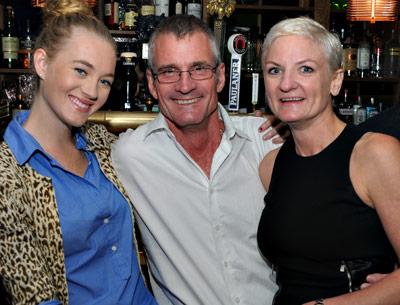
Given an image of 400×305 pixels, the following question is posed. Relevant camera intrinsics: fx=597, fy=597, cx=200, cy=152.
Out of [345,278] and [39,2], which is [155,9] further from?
[345,278]

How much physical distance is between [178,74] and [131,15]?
1.98 meters

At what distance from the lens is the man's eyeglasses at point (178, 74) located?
1.89 metres

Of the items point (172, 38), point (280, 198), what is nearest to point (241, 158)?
point (280, 198)

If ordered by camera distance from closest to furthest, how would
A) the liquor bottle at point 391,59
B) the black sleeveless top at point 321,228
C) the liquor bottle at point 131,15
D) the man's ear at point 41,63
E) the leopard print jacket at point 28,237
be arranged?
the leopard print jacket at point 28,237 < the black sleeveless top at point 321,228 < the man's ear at point 41,63 < the liquor bottle at point 131,15 < the liquor bottle at point 391,59

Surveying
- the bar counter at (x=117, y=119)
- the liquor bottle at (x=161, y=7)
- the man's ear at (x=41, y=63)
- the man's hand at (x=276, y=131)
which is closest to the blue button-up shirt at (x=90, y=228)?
the man's ear at (x=41, y=63)

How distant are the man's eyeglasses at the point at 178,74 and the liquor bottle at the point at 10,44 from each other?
223cm

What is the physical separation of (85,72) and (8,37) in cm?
248

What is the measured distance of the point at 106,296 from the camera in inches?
63.3

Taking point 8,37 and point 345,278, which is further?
point 8,37

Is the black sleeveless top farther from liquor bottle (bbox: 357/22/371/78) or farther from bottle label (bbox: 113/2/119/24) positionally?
liquor bottle (bbox: 357/22/371/78)

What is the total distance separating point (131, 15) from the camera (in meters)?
3.75

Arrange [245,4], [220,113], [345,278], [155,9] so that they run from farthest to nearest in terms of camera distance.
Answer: [245,4] → [155,9] → [220,113] → [345,278]

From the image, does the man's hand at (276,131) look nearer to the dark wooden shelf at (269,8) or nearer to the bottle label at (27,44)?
the dark wooden shelf at (269,8)

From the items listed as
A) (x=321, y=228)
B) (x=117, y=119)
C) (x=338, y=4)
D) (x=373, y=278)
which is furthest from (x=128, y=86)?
(x=373, y=278)
